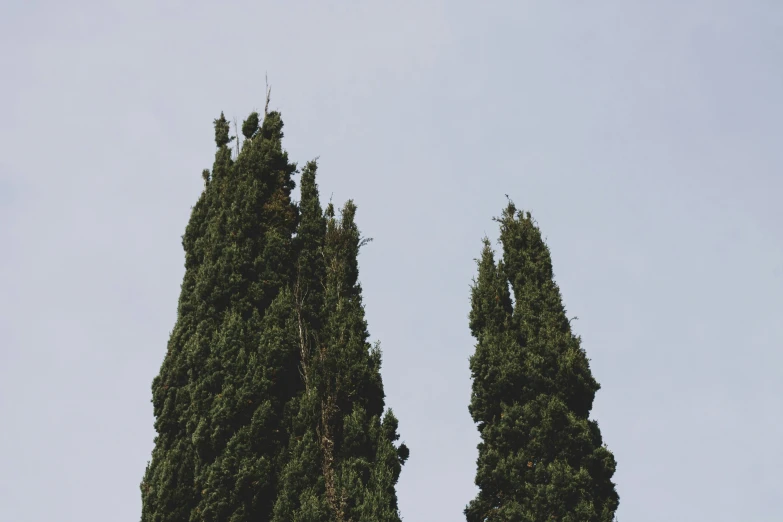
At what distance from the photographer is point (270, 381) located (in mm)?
13422

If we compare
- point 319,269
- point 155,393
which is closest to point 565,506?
point 319,269

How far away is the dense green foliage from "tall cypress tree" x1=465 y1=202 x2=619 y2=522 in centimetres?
197

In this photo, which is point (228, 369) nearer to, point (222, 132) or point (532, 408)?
point (532, 408)

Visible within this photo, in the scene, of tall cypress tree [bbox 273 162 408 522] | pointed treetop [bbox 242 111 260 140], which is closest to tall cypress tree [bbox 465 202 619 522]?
tall cypress tree [bbox 273 162 408 522]

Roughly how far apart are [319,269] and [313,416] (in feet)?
12.3

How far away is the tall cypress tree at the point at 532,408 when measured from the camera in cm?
1260

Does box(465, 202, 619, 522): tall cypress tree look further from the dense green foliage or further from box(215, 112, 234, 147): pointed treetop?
box(215, 112, 234, 147): pointed treetop

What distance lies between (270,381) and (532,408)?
16.7 ft

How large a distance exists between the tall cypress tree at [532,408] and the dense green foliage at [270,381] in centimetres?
197

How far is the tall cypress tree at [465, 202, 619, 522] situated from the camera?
12602 millimetres

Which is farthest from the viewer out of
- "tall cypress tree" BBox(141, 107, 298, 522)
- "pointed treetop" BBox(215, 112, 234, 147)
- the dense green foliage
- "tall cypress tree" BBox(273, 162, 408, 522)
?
"pointed treetop" BBox(215, 112, 234, 147)

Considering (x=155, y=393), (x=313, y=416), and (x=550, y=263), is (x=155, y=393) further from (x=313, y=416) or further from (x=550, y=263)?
(x=550, y=263)

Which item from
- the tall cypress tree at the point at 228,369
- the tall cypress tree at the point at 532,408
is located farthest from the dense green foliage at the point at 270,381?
the tall cypress tree at the point at 532,408

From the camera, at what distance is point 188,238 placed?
16859 mm
